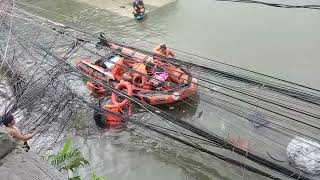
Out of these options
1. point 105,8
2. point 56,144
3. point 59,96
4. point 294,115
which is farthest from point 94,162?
point 105,8

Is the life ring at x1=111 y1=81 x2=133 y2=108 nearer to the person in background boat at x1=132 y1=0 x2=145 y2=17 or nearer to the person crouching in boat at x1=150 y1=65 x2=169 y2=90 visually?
the person crouching in boat at x1=150 y1=65 x2=169 y2=90

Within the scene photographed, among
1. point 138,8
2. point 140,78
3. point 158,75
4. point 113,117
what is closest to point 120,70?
point 140,78

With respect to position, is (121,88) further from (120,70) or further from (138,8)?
(138,8)

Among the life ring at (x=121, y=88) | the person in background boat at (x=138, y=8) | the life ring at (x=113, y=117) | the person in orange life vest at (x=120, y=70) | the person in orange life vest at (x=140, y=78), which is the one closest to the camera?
the life ring at (x=113, y=117)

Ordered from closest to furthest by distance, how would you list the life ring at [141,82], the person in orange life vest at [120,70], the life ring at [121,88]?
the life ring at [121,88] < the life ring at [141,82] < the person in orange life vest at [120,70]

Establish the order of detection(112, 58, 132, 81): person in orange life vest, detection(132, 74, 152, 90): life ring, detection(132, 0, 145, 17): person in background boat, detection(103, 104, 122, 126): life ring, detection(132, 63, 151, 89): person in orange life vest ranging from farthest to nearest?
detection(132, 0, 145, 17): person in background boat, detection(112, 58, 132, 81): person in orange life vest, detection(132, 74, 152, 90): life ring, detection(132, 63, 151, 89): person in orange life vest, detection(103, 104, 122, 126): life ring

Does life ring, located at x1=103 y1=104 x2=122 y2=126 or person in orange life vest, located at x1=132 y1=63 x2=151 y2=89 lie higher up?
person in orange life vest, located at x1=132 y1=63 x2=151 y2=89

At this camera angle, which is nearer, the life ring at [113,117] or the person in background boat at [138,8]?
the life ring at [113,117]

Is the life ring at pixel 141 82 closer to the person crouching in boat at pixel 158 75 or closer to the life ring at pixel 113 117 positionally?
the person crouching in boat at pixel 158 75

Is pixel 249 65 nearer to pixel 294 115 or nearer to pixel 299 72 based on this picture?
pixel 299 72

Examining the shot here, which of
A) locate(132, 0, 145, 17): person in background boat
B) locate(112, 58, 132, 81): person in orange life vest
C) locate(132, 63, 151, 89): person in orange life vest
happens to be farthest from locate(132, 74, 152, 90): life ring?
locate(132, 0, 145, 17): person in background boat

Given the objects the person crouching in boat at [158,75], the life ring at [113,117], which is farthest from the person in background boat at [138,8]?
the life ring at [113,117]
